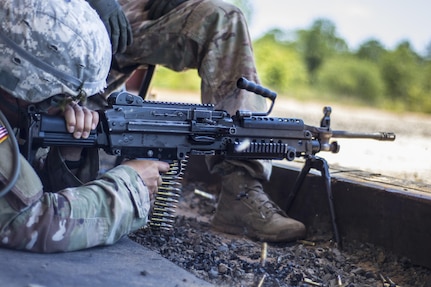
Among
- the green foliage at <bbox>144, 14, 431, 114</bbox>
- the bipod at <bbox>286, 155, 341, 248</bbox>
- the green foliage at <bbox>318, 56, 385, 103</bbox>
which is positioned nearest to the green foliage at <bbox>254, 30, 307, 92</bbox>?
the green foliage at <bbox>144, 14, 431, 114</bbox>

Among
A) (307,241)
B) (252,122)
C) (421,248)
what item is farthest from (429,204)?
(252,122)

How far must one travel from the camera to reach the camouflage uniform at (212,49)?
373cm

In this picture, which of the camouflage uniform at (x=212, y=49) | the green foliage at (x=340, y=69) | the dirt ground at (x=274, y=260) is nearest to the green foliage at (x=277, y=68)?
the green foliage at (x=340, y=69)

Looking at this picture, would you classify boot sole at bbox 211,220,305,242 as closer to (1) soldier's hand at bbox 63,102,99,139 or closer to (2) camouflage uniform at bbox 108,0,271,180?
(2) camouflage uniform at bbox 108,0,271,180

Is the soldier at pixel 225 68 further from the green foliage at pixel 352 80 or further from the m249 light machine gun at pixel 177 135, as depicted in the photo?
the green foliage at pixel 352 80

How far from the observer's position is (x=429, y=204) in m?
3.31

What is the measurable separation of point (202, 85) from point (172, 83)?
19559 mm

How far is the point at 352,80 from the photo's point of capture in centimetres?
3331

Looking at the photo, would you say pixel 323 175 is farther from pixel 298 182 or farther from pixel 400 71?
pixel 400 71

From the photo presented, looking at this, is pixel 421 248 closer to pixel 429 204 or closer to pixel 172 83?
Result: pixel 429 204

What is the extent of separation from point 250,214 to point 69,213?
1.48 meters

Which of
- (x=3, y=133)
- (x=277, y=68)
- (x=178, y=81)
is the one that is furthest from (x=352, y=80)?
(x=3, y=133)

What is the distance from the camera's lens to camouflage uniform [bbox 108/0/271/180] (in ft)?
12.2

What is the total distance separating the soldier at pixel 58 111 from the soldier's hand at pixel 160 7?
1.27 meters
